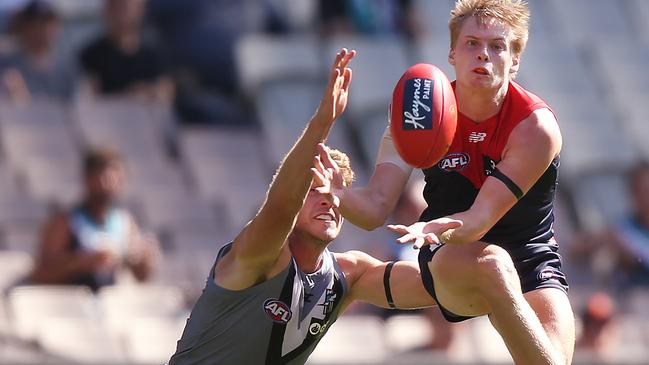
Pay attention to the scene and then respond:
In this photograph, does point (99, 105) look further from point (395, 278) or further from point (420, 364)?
point (395, 278)

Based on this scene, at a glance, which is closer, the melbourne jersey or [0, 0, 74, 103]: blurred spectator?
the melbourne jersey

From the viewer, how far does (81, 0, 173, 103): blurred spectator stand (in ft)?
40.8

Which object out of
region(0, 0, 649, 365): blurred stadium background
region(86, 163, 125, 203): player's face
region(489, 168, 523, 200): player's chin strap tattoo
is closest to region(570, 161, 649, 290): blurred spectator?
region(0, 0, 649, 365): blurred stadium background

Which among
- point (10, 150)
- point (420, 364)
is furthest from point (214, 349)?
point (10, 150)

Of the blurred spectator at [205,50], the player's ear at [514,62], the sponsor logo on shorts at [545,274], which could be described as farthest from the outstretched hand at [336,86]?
the blurred spectator at [205,50]

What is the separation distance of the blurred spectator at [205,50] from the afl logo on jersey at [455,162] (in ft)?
19.0

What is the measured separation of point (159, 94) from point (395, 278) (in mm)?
5293

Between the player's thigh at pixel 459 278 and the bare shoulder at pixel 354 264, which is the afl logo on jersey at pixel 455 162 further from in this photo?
the bare shoulder at pixel 354 264

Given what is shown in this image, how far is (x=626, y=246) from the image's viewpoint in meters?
12.3

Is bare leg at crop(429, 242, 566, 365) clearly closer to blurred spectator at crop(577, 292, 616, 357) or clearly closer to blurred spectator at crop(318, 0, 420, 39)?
blurred spectator at crop(577, 292, 616, 357)

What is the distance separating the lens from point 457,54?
24.1 ft

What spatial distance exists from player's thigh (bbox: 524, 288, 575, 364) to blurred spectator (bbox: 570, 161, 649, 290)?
193 inches

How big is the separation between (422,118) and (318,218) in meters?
0.73

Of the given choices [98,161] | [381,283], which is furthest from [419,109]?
[98,161]
